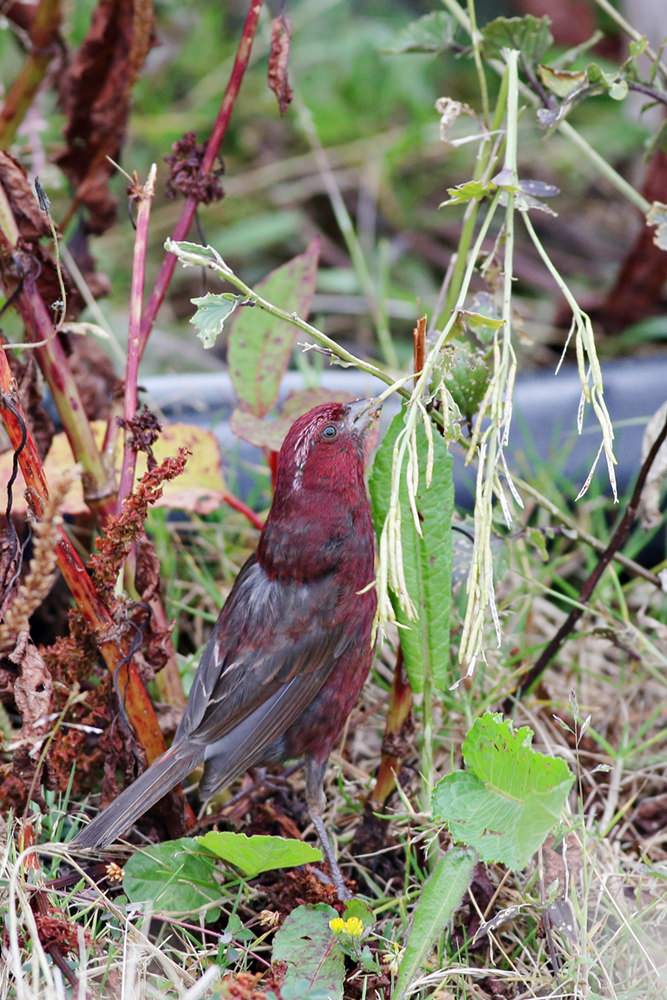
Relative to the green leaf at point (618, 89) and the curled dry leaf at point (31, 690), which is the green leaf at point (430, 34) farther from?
the curled dry leaf at point (31, 690)

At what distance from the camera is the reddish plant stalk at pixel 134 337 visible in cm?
236

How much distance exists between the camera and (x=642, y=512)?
111 inches

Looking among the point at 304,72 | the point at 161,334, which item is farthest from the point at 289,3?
the point at 161,334

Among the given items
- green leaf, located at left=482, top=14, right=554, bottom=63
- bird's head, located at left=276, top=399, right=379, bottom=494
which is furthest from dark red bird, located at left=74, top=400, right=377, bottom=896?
green leaf, located at left=482, top=14, right=554, bottom=63

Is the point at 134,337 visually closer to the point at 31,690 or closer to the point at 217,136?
the point at 217,136

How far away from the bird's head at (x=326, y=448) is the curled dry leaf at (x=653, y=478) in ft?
2.04

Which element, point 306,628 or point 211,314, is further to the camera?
point 306,628

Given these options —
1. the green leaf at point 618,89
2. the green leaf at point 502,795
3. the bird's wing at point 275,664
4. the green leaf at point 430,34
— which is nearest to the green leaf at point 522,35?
the green leaf at point 430,34

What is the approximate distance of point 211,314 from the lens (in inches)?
83.5

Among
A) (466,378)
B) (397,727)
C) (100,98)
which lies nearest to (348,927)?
(397,727)

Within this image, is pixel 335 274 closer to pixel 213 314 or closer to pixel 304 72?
pixel 304 72

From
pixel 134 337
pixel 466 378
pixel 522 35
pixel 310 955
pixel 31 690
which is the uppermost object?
pixel 522 35

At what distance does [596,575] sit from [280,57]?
1247 millimetres

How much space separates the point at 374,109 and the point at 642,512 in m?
3.19
